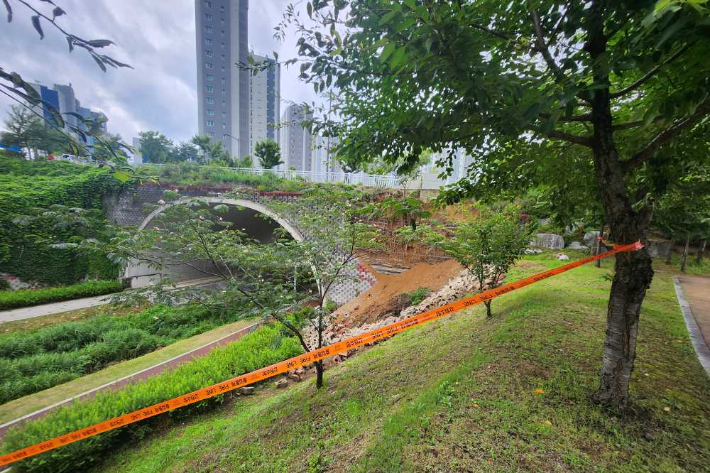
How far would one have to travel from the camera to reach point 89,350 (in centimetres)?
668

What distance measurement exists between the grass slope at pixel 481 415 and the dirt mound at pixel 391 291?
9.88ft

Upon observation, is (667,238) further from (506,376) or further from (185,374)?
(185,374)

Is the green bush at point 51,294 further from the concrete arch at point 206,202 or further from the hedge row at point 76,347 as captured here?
the hedge row at point 76,347

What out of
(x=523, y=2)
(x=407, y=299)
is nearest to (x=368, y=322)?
(x=407, y=299)

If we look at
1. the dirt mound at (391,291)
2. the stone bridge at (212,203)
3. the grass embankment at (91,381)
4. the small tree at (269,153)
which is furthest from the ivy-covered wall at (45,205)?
the dirt mound at (391,291)

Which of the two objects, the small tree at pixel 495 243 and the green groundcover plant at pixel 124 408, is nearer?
the green groundcover plant at pixel 124 408

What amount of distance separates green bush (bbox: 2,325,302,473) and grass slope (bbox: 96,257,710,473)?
223 mm

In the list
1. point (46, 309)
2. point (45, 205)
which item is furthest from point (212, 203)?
point (45, 205)

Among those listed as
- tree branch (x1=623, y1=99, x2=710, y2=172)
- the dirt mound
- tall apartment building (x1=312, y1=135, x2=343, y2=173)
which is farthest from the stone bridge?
tree branch (x1=623, y1=99, x2=710, y2=172)

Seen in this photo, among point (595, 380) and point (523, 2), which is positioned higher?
point (523, 2)

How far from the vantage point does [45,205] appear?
42.0 ft

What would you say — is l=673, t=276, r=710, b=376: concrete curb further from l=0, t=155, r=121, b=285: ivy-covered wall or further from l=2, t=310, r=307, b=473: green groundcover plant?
l=0, t=155, r=121, b=285: ivy-covered wall

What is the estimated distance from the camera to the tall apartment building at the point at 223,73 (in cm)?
4297

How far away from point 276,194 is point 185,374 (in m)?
8.12
